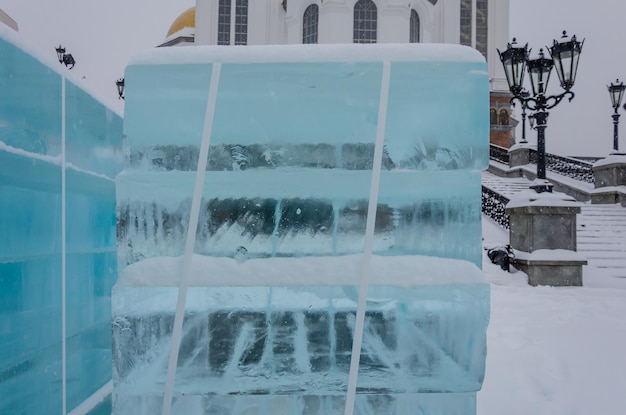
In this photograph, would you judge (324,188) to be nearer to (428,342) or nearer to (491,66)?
(428,342)

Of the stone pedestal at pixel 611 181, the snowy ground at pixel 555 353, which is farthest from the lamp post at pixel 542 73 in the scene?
the stone pedestal at pixel 611 181

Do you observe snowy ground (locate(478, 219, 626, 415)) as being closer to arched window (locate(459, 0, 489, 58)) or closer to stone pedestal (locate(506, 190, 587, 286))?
stone pedestal (locate(506, 190, 587, 286))

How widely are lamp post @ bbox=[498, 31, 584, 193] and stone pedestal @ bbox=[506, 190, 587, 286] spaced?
0.47 meters

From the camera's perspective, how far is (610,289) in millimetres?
8805

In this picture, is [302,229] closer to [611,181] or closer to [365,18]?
[611,181]

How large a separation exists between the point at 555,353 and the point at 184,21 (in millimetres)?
42156

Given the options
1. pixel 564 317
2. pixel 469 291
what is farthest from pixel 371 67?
pixel 564 317

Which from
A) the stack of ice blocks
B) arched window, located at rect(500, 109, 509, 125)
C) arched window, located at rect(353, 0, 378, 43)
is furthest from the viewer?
arched window, located at rect(500, 109, 509, 125)

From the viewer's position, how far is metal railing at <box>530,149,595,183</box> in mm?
16984

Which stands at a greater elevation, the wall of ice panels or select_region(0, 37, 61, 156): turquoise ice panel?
select_region(0, 37, 61, 156): turquoise ice panel

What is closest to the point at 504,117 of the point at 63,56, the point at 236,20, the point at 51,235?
the point at 236,20

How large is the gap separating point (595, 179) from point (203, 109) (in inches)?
639

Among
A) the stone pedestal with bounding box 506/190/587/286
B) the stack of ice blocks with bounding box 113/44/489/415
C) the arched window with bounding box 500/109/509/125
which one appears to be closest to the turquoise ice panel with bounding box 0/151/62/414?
the stack of ice blocks with bounding box 113/44/489/415

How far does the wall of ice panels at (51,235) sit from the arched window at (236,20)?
112 feet
